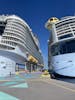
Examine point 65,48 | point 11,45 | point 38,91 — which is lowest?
point 38,91

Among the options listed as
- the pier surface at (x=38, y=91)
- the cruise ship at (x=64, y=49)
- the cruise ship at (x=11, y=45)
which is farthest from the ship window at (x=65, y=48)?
the cruise ship at (x=11, y=45)

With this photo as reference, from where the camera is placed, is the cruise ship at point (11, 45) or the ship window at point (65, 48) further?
the cruise ship at point (11, 45)

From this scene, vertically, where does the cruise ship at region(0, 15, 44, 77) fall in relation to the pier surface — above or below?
above

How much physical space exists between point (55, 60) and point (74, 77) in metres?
4.21

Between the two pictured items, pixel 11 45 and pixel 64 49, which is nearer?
pixel 64 49

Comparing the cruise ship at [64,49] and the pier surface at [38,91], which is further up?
the cruise ship at [64,49]

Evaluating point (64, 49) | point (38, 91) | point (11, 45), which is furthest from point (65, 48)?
point (11, 45)

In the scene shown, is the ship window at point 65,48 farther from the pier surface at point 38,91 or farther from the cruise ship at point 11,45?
the cruise ship at point 11,45

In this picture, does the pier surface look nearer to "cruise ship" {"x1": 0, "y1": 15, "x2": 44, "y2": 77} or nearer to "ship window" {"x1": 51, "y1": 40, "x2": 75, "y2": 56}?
"ship window" {"x1": 51, "y1": 40, "x2": 75, "y2": 56}

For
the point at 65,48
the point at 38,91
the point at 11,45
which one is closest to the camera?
the point at 38,91

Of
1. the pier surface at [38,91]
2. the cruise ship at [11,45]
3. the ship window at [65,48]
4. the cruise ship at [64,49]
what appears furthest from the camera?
the cruise ship at [11,45]

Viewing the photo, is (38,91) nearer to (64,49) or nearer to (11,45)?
(64,49)

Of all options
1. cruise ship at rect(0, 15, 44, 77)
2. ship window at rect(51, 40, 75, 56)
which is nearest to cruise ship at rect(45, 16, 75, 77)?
ship window at rect(51, 40, 75, 56)

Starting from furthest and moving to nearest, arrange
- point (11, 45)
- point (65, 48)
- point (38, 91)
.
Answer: point (11, 45), point (65, 48), point (38, 91)
